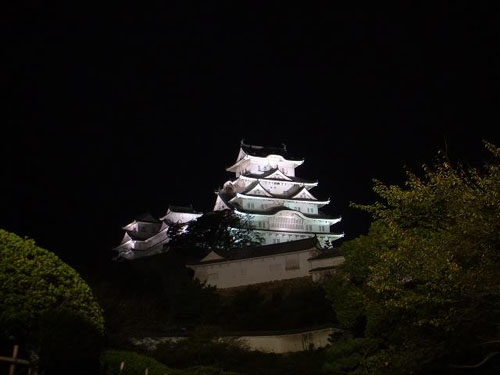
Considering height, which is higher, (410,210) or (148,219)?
(148,219)

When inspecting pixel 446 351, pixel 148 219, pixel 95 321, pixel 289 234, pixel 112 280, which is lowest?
pixel 446 351

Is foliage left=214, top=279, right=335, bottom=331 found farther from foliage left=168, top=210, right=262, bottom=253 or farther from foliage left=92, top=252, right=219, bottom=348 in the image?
foliage left=168, top=210, right=262, bottom=253

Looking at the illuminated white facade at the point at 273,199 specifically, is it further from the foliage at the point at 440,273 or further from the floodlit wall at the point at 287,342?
the foliage at the point at 440,273

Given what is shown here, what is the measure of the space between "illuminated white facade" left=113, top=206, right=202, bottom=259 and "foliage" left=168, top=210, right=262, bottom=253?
10.9m

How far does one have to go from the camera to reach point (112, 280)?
145 ft

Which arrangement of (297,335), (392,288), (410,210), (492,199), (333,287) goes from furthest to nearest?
(297,335), (333,287), (410,210), (392,288), (492,199)

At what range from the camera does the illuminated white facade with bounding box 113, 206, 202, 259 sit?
64.5m

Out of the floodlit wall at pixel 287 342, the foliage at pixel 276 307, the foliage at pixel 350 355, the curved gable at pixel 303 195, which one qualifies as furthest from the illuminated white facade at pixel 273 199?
the foliage at pixel 350 355

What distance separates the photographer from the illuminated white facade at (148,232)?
6450 centimetres

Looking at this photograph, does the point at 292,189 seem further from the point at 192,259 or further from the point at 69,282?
the point at 69,282

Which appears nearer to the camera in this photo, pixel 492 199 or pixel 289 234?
pixel 492 199

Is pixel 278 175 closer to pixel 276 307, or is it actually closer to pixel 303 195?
pixel 303 195

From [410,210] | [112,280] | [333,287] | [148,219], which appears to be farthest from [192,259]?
[410,210]

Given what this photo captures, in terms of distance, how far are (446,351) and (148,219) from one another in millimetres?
59662
